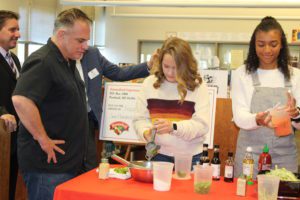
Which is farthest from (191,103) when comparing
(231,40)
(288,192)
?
(231,40)

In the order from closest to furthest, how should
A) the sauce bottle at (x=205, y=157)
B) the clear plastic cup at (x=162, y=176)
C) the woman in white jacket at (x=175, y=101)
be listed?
the clear plastic cup at (x=162, y=176) < the sauce bottle at (x=205, y=157) < the woman in white jacket at (x=175, y=101)

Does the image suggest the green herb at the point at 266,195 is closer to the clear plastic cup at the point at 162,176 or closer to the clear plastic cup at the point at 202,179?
the clear plastic cup at the point at 202,179

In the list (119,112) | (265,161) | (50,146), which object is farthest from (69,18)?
(119,112)

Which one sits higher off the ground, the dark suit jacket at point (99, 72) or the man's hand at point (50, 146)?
the dark suit jacket at point (99, 72)

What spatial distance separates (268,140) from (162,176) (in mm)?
797

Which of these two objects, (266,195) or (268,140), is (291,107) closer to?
(268,140)

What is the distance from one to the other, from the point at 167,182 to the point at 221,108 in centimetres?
202

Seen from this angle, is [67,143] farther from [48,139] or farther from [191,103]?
[191,103]

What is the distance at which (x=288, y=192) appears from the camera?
1723mm

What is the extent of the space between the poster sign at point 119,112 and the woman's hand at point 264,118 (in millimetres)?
1679

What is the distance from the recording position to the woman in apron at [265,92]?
7.36ft

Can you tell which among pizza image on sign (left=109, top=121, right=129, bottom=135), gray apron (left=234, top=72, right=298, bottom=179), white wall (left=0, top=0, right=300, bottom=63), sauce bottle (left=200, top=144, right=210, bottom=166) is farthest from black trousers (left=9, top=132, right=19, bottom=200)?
white wall (left=0, top=0, right=300, bottom=63)

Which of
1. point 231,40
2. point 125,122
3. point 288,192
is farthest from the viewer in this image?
point 231,40

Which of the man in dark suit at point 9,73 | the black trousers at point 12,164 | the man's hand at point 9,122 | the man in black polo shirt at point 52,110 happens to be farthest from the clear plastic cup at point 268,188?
the black trousers at point 12,164
